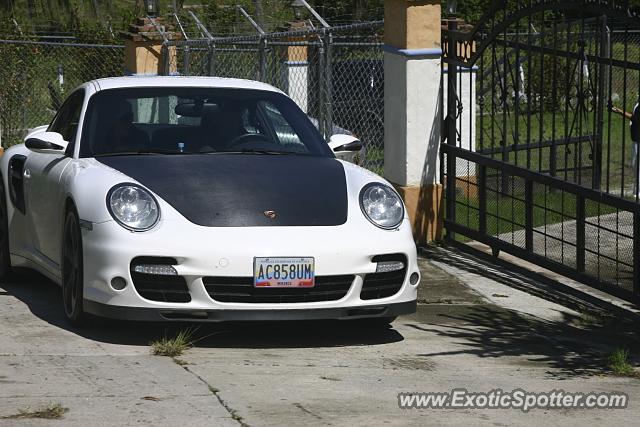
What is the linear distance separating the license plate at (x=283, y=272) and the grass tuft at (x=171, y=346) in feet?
1.59

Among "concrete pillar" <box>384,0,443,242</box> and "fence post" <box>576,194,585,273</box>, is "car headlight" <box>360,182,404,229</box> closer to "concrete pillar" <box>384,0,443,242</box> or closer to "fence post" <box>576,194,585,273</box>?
"fence post" <box>576,194,585,273</box>

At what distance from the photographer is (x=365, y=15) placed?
27.0m

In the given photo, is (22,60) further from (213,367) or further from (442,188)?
(213,367)

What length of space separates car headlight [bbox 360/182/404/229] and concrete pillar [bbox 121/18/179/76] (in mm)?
11592

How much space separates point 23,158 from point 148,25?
10.3 meters

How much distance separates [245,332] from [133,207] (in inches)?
39.3

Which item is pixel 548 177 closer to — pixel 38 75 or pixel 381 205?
pixel 381 205

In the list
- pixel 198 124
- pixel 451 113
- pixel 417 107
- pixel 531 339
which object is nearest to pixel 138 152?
pixel 198 124

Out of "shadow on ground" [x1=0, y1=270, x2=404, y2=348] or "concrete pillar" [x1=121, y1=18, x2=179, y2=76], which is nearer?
"shadow on ground" [x1=0, y1=270, x2=404, y2=348]

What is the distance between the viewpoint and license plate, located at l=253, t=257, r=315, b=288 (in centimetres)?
649

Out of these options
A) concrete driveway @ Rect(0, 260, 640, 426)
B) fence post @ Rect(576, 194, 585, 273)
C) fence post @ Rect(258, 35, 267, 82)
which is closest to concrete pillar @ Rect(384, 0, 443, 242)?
fence post @ Rect(576, 194, 585, 273)

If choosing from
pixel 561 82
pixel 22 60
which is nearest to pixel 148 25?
pixel 22 60

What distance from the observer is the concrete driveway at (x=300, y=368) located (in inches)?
213

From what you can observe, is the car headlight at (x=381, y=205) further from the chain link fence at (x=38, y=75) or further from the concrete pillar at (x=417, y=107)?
the chain link fence at (x=38, y=75)
